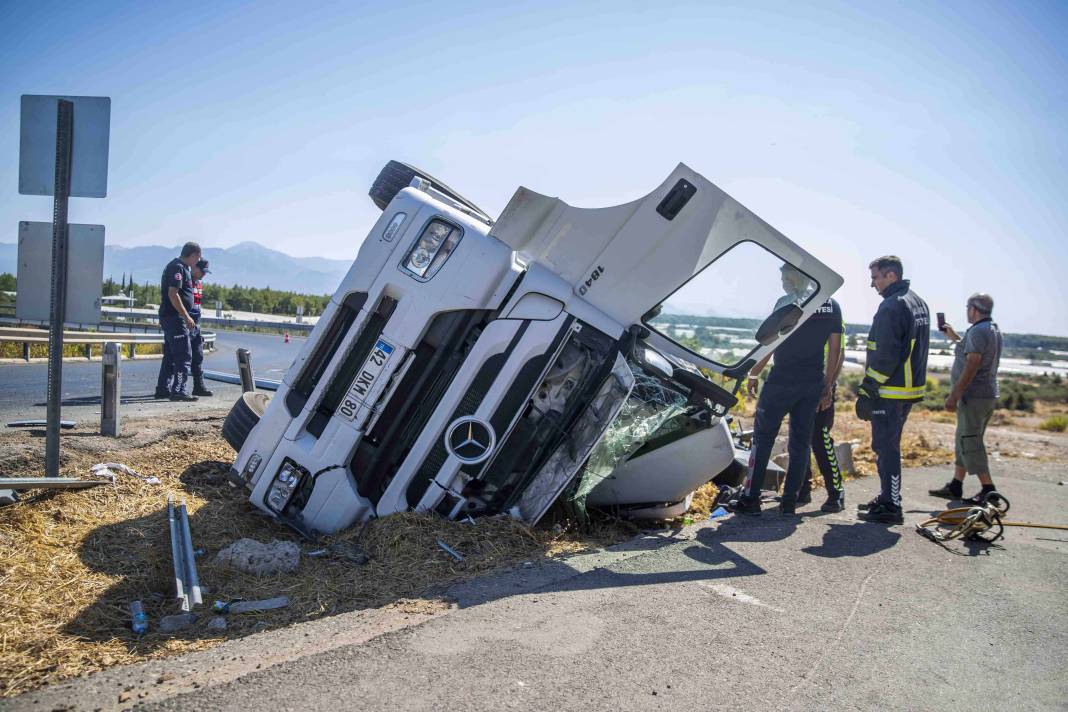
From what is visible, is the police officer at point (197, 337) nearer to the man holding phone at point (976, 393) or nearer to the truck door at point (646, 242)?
the truck door at point (646, 242)

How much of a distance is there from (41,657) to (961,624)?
13.3ft

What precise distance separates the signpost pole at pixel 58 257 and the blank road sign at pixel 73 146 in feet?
0.10

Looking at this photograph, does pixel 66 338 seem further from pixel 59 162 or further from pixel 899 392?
pixel 899 392

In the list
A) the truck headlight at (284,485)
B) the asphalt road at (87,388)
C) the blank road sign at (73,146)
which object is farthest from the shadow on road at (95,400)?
the truck headlight at (284,485)

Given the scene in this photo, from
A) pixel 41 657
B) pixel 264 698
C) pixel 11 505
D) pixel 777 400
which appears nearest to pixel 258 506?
pixel 11 505

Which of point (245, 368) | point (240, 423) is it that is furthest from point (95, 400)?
point (240, 423)

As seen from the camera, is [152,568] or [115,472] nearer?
[152,568]

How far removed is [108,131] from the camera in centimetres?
457

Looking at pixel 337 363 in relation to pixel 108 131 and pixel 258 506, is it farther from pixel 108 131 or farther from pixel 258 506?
pixel 108 131

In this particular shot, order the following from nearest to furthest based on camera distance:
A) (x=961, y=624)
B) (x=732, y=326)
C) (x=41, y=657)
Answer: (x=41, y=657)
(x=961, y=624)
(x=732, y=326)

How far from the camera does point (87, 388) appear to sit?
9992mm

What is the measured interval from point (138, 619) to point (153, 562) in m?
0.70

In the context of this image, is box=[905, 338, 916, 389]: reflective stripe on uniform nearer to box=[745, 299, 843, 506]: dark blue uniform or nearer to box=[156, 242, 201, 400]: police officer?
box=[745, 299, 843, 506]: dark blue uniform

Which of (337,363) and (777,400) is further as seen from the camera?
(777,400)
